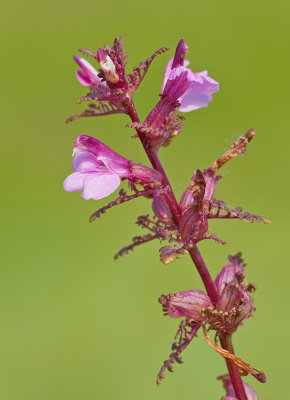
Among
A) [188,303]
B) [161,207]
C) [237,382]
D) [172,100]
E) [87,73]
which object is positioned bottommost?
[237,382]

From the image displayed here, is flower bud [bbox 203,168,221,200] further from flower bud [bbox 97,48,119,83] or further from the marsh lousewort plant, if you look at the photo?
flower bud [bbox 97,48,119,83]

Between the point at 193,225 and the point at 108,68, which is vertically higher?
the point at 108,68

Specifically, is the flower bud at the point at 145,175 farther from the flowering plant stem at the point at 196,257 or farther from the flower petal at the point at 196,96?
A: the flower petal at the point at 196,96

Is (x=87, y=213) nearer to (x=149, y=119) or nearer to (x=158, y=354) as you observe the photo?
(x=158, y=354)

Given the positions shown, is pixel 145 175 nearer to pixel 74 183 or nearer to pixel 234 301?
pixel 74 183

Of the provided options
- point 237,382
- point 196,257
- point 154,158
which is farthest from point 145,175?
point 237,382

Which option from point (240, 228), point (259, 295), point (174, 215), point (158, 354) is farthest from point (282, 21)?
point (174, 215)
